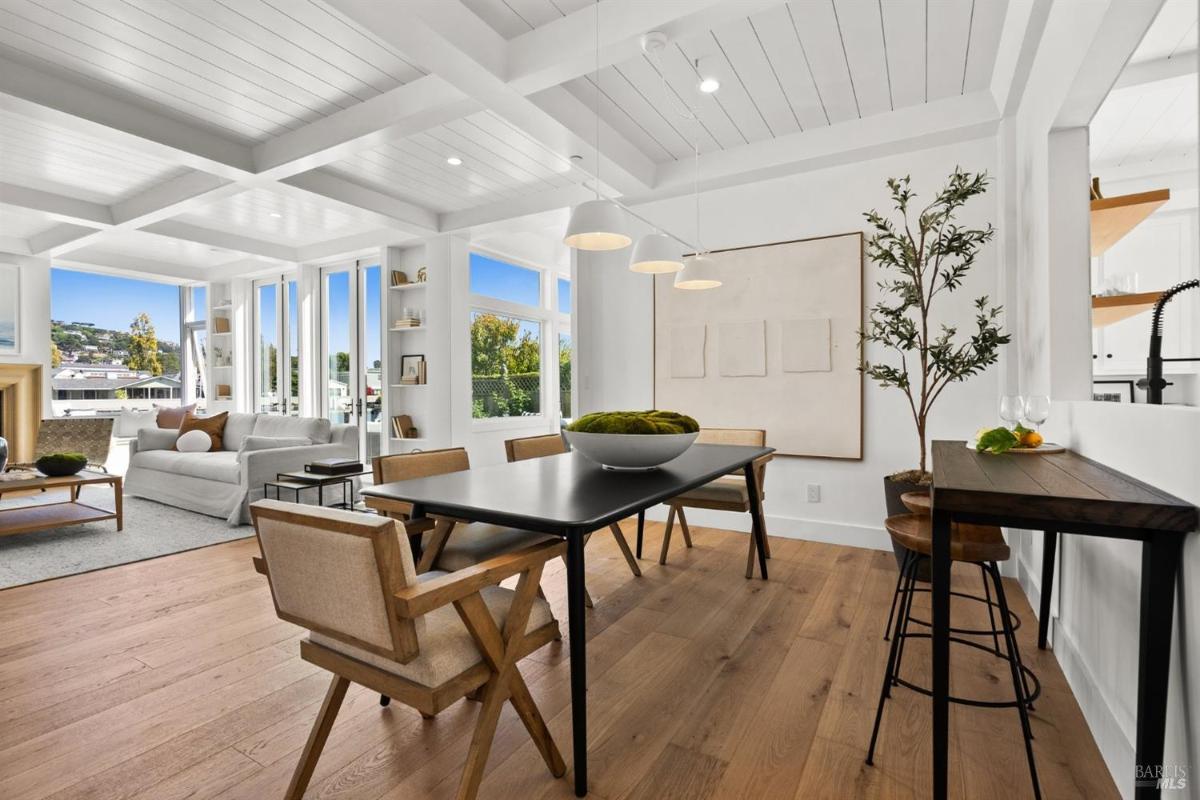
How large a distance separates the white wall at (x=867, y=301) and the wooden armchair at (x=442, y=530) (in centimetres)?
223

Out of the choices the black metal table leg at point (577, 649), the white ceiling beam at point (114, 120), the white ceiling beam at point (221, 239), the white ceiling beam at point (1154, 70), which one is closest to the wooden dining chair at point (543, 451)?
the black metal table leg at point (577, 649)

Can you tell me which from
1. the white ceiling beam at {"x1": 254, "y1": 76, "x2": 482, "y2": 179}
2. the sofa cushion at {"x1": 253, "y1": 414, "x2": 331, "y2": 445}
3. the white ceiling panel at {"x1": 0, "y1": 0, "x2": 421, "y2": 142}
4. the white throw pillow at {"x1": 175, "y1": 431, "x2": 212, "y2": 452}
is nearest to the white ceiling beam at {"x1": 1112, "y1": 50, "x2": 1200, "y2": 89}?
the white ceiling beam at {"x1": 254, "y1": 76, "x2": 482, "y2": 179}

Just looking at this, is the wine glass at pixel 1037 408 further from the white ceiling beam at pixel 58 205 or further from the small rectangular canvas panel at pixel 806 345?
the white ceiling beam at pixel 58 205

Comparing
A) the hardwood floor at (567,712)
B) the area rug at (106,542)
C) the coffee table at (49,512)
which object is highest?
the coffee table at (49,512)

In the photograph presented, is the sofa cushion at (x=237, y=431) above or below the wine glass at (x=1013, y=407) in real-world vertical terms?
below

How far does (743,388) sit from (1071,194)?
2230mm

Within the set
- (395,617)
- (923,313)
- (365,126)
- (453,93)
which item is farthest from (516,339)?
A: (395,617)

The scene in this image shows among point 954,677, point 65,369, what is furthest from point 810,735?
point 65,369

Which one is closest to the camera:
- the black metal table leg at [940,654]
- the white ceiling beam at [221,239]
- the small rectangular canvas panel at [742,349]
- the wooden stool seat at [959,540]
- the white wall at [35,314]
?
the black metal table leg at [940,654]

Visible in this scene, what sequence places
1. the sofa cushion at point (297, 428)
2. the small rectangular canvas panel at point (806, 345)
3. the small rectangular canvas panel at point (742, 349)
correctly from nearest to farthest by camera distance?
the small rectangular canvas panel at point (806, 345), the small rectangular canvas panel at point (742, 349), the sofa cushion at point (297, 428)

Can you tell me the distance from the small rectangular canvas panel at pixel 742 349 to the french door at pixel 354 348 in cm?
404

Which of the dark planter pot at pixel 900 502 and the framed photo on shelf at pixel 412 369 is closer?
the dark planter pot at pixel 900 502

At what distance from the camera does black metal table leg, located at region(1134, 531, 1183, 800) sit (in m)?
1.10

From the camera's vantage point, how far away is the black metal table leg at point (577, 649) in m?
1.46
